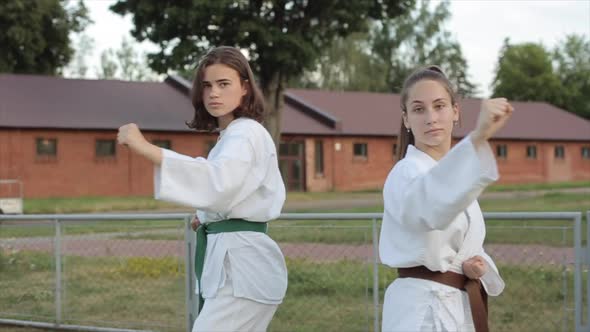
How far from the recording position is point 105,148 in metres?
33.8

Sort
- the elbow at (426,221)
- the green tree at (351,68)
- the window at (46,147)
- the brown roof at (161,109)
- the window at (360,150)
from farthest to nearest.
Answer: the green tree at (351,68)
the window at (360,150)
the brown roof at (161,109)
the window at (46,147)
the elbow at (426,221)

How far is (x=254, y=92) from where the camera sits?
369 centimetres

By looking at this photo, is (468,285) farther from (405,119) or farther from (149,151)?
(149,151)

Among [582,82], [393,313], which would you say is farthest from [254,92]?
[582,82]

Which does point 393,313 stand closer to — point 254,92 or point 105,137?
point 254,92

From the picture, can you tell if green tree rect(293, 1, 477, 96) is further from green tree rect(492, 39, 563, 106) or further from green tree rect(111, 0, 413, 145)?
green tree rect(111, 0, 413, 145)

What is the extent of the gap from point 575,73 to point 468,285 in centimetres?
7240

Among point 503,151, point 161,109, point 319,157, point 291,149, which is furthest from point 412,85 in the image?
point 503,151

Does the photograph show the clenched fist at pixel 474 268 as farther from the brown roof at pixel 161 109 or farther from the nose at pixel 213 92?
the brown roof at pixel 161 109

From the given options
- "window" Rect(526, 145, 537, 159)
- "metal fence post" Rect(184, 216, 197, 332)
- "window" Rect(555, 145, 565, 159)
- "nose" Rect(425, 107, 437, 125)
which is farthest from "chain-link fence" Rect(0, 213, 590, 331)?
"window" Rect(555, 145, 565, 159)

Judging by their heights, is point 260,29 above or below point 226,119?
above

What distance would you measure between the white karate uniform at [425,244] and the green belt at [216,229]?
26.8 inches

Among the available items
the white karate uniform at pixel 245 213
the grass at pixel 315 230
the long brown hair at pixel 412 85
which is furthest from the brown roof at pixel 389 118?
the long brown hair at pixel 412 85

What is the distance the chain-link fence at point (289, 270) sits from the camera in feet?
18.5
